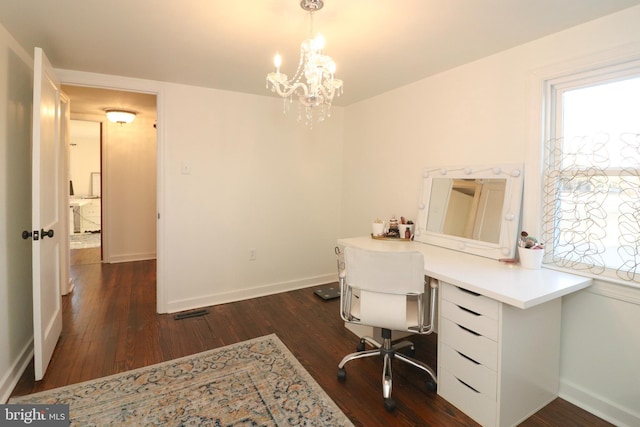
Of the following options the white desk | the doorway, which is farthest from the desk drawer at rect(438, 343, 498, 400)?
the doorway

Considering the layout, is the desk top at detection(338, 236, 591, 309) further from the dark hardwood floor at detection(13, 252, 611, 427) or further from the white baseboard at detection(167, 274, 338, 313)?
the white baseboard at detection(167, 274, 338, 313)

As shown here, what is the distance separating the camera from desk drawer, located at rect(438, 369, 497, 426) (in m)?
1.68

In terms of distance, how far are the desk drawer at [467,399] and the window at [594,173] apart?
3.12ft

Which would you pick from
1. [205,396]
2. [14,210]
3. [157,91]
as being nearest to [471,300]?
[205,396]

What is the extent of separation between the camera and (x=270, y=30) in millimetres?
1985

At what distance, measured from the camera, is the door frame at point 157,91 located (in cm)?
275

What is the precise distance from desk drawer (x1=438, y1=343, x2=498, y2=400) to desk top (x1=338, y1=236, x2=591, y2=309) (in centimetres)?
42

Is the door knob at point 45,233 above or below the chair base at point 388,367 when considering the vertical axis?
above

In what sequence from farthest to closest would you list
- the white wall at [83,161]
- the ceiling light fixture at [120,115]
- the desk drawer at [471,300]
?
the white wall at [83,161]
the ceiling light fixture at [120,115]
the desk drawer at [471,300]

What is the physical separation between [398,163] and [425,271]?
1.45m

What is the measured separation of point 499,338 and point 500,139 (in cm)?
136

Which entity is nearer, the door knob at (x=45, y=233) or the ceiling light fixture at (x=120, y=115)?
the door knob at (x=45, y=233)

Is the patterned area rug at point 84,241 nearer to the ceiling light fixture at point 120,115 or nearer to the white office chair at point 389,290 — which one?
the ceiling light fixture at point 120,115

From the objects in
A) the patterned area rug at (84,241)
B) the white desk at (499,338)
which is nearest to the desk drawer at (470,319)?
the white desk at (499,338)
